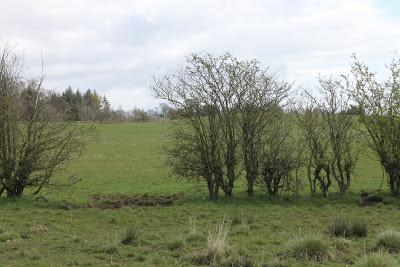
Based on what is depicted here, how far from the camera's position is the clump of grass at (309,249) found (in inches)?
344

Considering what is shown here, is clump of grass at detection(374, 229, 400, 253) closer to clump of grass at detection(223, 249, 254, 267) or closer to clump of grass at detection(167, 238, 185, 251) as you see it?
clump of grass at detection(223, 249, 254, 267)

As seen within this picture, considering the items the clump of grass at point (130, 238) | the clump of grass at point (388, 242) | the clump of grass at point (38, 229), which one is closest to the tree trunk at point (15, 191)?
the clump of grass at point (38, 229)

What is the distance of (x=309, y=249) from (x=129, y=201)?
34.4 feet

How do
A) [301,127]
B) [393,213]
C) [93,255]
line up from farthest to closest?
[301,127], [393,213], [93,255]

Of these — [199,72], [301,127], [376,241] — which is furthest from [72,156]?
[376,241]

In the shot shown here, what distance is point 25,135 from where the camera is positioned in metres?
17.7

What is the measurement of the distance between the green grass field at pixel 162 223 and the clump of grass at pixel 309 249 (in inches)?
7.5

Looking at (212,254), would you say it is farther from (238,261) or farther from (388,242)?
(388,242)

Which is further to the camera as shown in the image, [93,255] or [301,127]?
[301,127]

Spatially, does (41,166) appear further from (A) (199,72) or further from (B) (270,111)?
(B) (270,111)

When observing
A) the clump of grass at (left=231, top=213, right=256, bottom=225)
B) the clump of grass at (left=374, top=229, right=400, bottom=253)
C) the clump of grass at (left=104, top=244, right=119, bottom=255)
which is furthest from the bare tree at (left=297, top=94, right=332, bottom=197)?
the clump of grass at (left=104, top=244, right=119, bottom=255)

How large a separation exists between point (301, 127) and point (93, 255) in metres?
11.8

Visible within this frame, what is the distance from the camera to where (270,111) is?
59.6ft

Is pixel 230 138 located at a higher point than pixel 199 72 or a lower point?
lower
